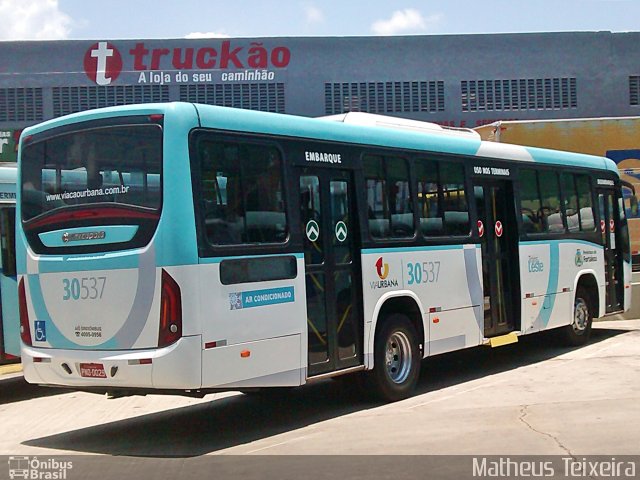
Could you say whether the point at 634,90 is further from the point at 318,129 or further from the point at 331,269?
the point at 331,269

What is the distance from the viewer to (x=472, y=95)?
50.5m

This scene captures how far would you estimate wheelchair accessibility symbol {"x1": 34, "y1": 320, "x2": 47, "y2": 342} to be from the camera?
8.54 metres

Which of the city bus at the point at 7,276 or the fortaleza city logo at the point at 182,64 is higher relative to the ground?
the fortaleza city logo at the point at 182,64

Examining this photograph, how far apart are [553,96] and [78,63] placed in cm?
2678

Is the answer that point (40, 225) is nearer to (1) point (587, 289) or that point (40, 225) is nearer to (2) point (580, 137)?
(1) point (587, 289)

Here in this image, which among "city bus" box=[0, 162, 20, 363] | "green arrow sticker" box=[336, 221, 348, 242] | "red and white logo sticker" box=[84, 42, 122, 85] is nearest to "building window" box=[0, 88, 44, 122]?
"red and white logo sticker" box=[84, 42, 122, 85]

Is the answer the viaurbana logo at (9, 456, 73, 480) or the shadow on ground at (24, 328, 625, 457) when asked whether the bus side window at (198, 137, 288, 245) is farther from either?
the viaurbana logo at (9, 456, 73, 480)

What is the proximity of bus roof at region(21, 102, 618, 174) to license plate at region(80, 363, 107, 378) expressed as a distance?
7.50 ft

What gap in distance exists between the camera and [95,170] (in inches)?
325

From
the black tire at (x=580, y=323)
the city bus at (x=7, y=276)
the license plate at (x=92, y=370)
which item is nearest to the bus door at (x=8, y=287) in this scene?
the city bus at (x=7, y=276)

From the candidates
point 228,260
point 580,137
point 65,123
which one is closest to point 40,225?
point 65,123

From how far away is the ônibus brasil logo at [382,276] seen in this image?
989 centimetres

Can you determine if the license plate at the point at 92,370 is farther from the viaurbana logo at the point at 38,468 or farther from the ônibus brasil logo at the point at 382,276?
the ônibus brasil logo at the point at 382,276

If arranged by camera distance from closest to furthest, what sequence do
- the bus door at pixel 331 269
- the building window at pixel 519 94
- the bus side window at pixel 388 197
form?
the bus door at pixel 331 269 → the bus side window at pixel 388 197 → the building window at pixel 519 94
